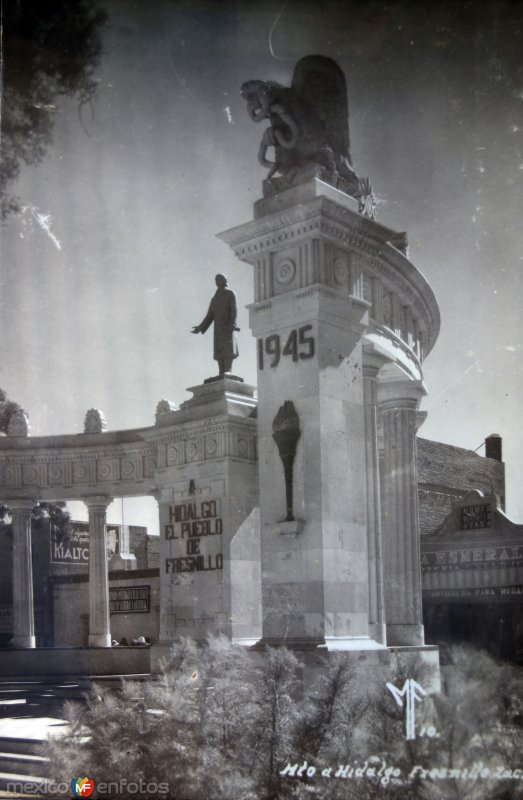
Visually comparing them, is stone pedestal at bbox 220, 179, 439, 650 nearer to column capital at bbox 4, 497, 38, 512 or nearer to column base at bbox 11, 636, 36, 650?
column capital at bbox 4, 497, 38, 512

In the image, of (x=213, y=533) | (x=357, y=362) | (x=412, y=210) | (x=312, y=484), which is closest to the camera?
(x=312, y=484)

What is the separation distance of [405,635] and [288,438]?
572cm

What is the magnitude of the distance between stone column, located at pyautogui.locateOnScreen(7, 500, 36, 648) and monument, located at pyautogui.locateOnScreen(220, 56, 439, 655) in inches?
469

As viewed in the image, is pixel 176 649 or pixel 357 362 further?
Result: pixel 357 362

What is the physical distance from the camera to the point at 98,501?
2383 cm

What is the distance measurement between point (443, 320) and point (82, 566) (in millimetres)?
24519

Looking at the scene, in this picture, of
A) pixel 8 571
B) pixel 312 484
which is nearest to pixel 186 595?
pixel 312 484

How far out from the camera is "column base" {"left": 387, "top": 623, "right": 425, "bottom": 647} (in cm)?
1702

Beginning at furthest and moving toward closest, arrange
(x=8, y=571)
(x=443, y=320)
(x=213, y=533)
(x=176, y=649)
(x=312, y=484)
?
(x=8, y=571) → (x=443, y=320) → (x=213, y=533) → (x=312, y=484) → (x=176, y=649)

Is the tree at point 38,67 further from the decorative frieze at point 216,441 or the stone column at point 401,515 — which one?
the stone column at point 401,515

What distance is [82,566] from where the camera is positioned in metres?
40.9

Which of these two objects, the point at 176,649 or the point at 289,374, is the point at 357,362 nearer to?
the point at 289,374

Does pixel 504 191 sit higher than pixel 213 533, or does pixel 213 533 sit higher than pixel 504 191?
pixel 504 191

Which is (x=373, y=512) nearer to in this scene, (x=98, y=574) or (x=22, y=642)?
(x=98, y=574)
